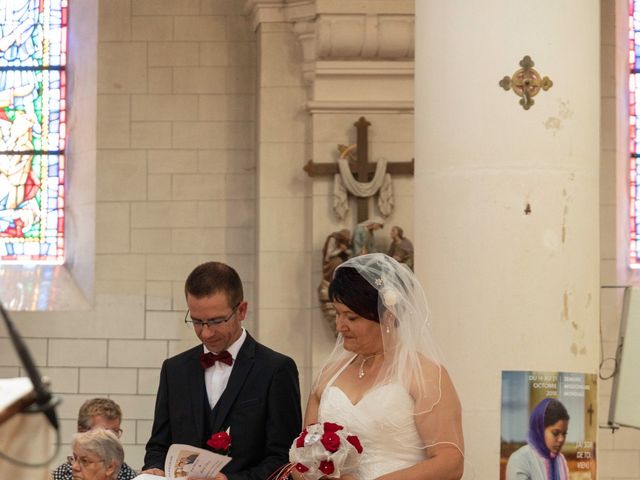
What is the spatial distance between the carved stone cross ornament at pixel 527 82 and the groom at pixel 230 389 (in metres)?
1.50

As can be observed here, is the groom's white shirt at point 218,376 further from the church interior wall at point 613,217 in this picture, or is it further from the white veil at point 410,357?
the church interior wall at point 613,217

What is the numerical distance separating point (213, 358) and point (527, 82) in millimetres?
1730

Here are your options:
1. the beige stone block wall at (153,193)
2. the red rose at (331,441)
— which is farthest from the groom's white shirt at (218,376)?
the beige stone block wall at (153,193)

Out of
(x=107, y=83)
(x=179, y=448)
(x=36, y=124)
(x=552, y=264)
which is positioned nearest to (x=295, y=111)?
(x=107, y=83)

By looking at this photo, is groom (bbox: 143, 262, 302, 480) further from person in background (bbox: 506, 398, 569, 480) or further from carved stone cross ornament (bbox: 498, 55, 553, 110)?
carved stone cross ornament (bbox: 498, 55, 553, 110)

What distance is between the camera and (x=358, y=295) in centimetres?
409

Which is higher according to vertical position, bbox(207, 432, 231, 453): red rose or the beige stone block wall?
the beige stone block wall

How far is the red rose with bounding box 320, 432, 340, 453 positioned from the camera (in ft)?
12.9


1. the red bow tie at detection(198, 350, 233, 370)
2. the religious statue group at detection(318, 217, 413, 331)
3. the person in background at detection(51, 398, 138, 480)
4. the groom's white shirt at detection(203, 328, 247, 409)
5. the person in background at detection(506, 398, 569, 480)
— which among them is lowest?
the person in background at detection(51, 398, 138, 480)

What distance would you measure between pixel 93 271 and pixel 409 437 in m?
5.73

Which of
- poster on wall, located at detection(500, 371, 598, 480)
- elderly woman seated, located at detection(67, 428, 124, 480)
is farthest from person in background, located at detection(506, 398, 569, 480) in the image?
elderly woman seated, located at detection(67, 428, 124, 480)

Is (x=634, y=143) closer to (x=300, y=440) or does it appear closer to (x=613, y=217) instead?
(x=613, y=217)

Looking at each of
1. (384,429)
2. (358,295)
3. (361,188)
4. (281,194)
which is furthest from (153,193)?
(384,429)

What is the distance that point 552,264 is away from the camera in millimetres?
5129
